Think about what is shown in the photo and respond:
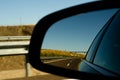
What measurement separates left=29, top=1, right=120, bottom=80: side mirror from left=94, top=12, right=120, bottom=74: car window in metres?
0.19

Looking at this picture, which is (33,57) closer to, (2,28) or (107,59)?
(107,59)

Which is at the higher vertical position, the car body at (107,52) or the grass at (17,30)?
the car body at (107,52)

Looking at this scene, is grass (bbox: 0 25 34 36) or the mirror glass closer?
the mirror glass

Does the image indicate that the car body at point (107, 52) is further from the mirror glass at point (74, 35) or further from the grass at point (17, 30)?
the grass at point (17, 30)

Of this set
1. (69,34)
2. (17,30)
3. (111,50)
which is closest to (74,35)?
(69,34)

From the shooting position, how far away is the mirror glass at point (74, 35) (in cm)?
321

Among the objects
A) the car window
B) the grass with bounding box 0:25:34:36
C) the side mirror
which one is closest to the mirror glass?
the side mirror

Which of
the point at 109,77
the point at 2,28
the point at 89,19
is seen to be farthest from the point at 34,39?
the point at 2,28

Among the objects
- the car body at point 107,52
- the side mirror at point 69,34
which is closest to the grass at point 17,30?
the car body at point 107,52

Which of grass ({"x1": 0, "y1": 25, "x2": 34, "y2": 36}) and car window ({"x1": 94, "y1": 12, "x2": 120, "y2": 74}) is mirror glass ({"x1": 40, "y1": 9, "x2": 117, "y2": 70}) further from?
grass ({"x1": 0, "y1": 25, "x2": 34, "y2": 36})

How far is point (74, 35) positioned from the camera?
3.42m

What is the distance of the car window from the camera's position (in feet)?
10.4

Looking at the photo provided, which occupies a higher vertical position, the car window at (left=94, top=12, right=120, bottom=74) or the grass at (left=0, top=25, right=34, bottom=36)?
the car window at (left=94, top=12, right=120, bottom=74)

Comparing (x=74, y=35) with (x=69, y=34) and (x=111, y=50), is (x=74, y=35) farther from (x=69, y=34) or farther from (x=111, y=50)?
(x=111, y=50)
